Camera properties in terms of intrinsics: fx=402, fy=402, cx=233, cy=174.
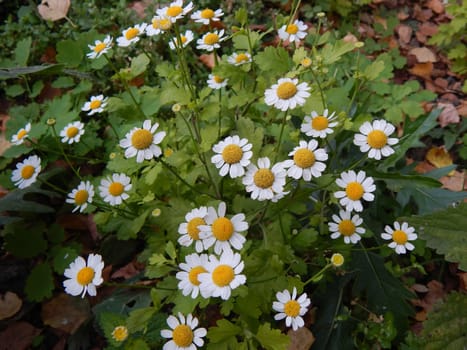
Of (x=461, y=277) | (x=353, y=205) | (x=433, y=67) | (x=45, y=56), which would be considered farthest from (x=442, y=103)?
(x=45, y=56)

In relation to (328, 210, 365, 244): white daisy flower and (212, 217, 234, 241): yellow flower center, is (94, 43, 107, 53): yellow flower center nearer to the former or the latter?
(212, 217, 234, 241): yellow flower center

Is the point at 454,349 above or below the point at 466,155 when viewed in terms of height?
above

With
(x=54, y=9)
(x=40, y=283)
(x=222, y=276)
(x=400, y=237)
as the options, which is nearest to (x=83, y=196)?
(x=40, y=283)

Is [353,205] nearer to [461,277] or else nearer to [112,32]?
[461,277]

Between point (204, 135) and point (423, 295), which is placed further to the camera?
point (423, 295)

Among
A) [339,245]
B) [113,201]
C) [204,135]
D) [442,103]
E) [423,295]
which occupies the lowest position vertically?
[423,295]

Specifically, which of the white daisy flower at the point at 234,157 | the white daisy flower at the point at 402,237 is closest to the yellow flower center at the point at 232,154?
the white daisy flower at the point at 234,157

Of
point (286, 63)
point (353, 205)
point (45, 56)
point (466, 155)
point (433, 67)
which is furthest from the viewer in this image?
point (433, 67)

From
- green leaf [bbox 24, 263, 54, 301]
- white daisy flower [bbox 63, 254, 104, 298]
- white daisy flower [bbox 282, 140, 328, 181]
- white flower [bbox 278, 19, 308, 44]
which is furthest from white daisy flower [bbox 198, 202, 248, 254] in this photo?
green leaf [bbox 24, 263, 54, 301]
